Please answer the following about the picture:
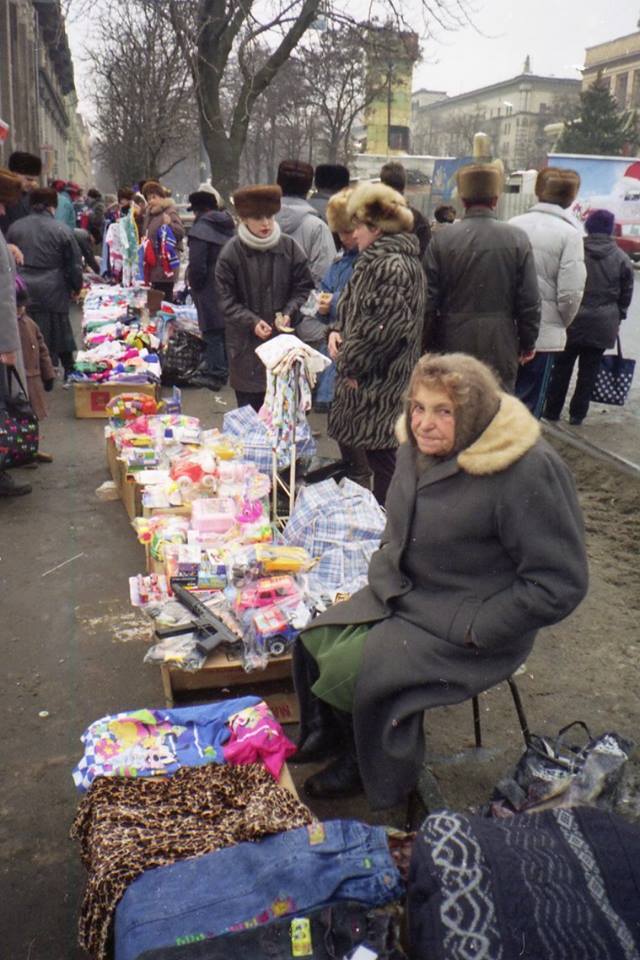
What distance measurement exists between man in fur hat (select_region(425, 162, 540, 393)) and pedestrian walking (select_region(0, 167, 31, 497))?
264cm

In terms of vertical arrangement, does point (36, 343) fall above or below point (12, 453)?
above

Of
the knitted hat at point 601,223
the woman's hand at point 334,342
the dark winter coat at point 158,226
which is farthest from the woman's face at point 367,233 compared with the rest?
the dark winter coat at point 158,226

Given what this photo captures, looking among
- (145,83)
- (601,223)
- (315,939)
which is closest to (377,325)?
(315,939)

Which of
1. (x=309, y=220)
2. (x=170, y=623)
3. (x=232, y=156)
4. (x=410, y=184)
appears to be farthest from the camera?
(x=410, y=184)

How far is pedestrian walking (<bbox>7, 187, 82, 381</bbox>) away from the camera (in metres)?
8.13

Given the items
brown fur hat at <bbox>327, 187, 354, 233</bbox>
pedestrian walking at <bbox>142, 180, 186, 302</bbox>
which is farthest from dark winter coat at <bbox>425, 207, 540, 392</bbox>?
pedestrian walking at <bbox>142, 180, 186, 302</bbox>

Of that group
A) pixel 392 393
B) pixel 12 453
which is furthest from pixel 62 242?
pixel 392 393

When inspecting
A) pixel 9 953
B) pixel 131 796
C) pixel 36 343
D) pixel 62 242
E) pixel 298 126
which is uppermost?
pixel 298 126

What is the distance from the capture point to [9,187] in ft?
19.7

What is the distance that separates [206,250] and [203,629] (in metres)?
5.68

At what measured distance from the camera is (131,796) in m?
2.59

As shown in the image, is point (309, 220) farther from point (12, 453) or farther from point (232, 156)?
point (232, 156)

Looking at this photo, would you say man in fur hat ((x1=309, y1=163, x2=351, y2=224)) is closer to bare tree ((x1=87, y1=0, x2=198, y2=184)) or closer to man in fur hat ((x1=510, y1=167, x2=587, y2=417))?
man in fur hat ((x1=510, y1=167, x2=587, y2=417))

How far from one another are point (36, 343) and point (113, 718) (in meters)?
4.40
